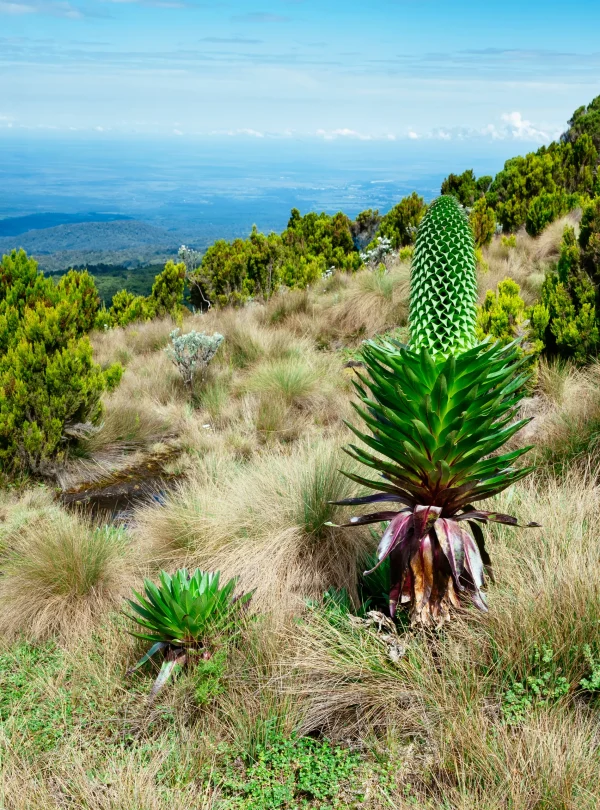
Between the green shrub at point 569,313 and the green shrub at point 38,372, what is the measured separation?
4.77 m

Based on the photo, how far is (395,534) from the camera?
214 centimetres

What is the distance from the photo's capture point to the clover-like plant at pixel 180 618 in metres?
2.78

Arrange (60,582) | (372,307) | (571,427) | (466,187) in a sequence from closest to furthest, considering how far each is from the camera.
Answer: (60,582) → (571,427) → (372,307) → (466,187)

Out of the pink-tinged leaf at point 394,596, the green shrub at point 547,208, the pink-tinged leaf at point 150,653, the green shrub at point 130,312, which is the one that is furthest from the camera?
the green shrub at point 130,312

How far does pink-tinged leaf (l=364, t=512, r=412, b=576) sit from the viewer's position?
2.13 metres

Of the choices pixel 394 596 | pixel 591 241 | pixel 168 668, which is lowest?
pixel 168 668

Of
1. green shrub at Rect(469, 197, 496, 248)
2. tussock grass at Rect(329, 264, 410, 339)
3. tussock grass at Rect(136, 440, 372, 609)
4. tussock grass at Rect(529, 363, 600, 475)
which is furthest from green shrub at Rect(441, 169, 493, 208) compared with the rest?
tussock grass at Rect(136, 440, 372, 609)

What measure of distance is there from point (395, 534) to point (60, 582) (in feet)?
8.15

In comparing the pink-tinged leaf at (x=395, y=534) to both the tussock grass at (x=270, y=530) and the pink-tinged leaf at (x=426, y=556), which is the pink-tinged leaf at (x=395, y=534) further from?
the tussock grass at (x=270, y=530)

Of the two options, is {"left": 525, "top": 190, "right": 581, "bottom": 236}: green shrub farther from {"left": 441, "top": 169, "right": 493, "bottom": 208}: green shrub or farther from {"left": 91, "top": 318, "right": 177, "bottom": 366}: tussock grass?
{"left": 91, "top": 318, "right": 177, "bottom": 366}: tussock grass

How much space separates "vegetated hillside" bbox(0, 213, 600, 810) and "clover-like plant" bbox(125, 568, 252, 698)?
9cm

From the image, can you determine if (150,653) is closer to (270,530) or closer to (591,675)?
(270,530)

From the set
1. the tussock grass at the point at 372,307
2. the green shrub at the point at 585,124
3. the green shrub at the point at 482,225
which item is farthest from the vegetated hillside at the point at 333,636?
the green shrub at the point at 585,124

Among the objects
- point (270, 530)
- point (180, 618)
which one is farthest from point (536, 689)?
point (270, 530)
